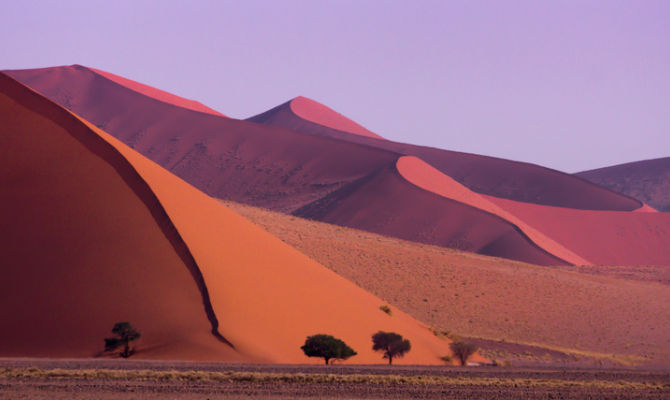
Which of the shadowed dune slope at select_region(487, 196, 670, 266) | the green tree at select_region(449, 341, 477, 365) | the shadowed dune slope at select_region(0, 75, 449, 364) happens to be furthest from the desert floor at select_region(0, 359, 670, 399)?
the shadowed dune slope at select_region(487, 196, 670, 266)

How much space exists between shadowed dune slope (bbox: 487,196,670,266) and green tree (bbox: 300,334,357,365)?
182ft

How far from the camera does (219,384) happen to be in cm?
1606

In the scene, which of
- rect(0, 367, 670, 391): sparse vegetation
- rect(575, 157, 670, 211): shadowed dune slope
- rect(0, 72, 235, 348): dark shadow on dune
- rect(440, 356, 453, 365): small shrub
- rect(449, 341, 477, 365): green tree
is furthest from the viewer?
rect(575, 157, 670, 211): shadowed dune slope

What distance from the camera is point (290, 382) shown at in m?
16.6

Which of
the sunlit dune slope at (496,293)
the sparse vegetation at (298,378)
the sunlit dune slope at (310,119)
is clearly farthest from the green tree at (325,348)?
the sunlit dune slope at (310,119)

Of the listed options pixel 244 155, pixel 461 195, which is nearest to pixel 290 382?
pixel 461 195

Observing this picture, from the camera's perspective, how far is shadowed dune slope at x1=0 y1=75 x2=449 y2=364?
22.1 m

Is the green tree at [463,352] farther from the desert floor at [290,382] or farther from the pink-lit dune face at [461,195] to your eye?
the pink-lit dune face at [461,195]

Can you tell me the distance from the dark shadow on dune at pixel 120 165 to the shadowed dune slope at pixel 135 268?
0.04 meters

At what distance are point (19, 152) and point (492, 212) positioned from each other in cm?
5073

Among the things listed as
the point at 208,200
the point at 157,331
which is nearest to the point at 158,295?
the point at 157,331

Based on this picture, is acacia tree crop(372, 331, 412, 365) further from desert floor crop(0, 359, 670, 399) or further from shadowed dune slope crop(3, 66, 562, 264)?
shadowed dune slope crop(3, 66, 562, 264)

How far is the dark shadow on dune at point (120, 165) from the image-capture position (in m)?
24.0

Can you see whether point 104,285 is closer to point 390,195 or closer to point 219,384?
point 219,384
